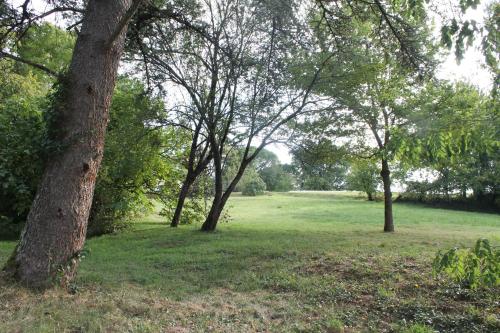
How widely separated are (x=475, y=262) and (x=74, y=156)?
178 inches

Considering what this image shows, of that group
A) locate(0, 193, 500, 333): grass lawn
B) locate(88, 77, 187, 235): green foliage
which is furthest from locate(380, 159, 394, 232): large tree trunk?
locate(88, 77, 187, 235): green foliage

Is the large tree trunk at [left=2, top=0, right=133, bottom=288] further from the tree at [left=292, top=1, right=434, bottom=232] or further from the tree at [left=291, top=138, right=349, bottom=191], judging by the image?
the tree at [left=291, top=138, right=349, bottom=191]

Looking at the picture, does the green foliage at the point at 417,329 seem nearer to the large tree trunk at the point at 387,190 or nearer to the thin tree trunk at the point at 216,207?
the thin tree trunk at the point at 216,207

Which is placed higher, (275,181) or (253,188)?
(275,181)

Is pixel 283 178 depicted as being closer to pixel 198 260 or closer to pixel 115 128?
pixel 115 128

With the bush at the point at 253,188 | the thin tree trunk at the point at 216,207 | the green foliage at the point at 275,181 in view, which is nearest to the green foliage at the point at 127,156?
the thin tree trunk at the point at 216,207

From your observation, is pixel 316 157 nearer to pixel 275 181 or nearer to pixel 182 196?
pixel 182 196

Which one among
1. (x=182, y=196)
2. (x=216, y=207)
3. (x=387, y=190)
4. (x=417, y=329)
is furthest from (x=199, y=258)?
(x=387, y=190)

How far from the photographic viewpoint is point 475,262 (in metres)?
2.87

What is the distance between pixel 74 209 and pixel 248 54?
357 inches

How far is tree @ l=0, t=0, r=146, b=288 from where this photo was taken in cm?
480

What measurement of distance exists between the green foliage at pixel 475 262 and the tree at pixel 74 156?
418 cm

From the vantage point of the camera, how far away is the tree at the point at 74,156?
4805 millimetres

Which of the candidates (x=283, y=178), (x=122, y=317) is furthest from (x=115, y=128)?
(x=283, y=178)
